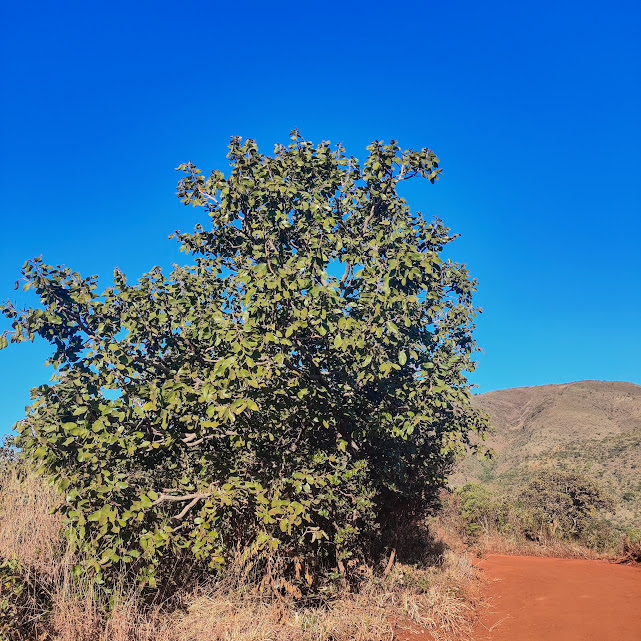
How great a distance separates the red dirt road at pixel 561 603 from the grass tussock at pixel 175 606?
0.59 m

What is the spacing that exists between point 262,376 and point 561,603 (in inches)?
267

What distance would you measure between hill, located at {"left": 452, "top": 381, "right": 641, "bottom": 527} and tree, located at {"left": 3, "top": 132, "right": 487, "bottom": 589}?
1065cm

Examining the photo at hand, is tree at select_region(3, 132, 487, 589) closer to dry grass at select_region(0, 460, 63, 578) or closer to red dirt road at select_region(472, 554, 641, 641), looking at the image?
dry grass at select_region(0, 460, 63, 578)

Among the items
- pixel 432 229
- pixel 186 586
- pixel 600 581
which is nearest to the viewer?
pixel 186 586

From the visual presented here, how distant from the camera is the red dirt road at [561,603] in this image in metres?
Answer: 7.12

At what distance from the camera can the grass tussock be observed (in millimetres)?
4938

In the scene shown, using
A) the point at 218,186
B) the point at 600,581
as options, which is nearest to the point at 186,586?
the point at 218,186

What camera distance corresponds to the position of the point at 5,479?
332 inches

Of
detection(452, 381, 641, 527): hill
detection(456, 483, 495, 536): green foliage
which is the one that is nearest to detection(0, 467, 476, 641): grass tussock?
detection(456, 483, 495, 536): green foliage

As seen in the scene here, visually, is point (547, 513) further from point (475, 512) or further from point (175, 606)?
point (175, 606)

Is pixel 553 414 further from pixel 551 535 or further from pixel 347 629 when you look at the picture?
pixel 347 629

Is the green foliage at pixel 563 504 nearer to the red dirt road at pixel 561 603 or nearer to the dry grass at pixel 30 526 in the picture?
the red dirt road at pixel 561 603

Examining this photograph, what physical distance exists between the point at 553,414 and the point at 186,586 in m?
50.8

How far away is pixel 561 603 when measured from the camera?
841 centimetres
